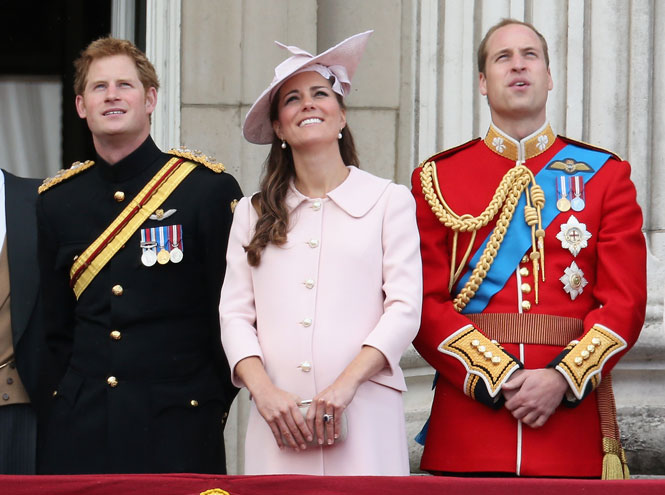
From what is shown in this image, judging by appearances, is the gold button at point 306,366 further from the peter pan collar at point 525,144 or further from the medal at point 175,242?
the peter pan collar at point 525,144

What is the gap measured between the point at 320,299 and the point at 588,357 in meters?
0.74

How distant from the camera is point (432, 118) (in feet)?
20.7

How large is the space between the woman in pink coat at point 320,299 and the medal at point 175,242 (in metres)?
0.19

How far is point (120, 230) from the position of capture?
15.0 feet

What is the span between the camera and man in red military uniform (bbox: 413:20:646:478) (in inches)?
168

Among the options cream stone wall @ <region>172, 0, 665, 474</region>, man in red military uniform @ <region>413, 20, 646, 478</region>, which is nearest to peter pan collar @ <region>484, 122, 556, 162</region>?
man in red military uniform @ <region>413, 20, 646, 478</region>

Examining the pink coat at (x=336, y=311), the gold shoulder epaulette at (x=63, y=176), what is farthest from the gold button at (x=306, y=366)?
the gold shoulder epaulette at (x=63, y=176)

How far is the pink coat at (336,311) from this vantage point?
13.5 feet

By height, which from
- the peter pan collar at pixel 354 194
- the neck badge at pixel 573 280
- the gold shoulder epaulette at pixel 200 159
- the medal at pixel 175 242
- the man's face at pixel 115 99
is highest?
the man's face at pixel 115 99

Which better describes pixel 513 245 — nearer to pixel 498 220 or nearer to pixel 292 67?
pixel 498 220

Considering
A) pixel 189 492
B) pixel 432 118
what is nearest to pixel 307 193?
pixel 189 492

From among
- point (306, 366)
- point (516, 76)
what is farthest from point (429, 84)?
point (306, 366)

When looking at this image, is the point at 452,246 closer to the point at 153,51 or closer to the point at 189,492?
the point at 189,492

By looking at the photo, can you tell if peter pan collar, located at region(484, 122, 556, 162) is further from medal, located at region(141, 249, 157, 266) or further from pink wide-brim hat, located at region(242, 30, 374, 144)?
medal, located at region(141, 249, 157, 266)
